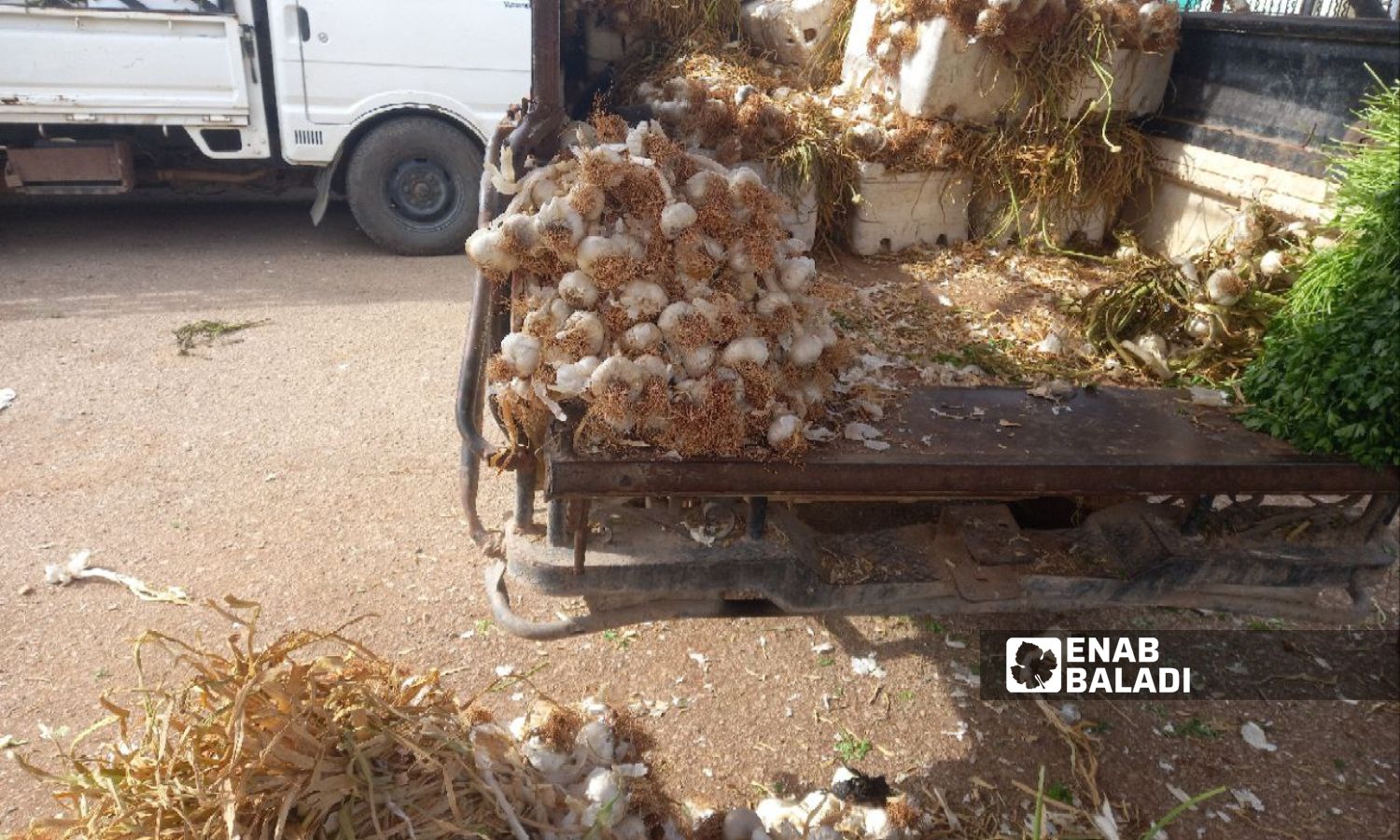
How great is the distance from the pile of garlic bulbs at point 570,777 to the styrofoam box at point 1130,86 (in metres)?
2.69

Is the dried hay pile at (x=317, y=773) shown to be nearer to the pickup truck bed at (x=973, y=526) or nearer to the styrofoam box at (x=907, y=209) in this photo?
the pickup truck bed at (x=973, y=526)

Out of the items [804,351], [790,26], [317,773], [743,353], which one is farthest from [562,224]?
[790,26]

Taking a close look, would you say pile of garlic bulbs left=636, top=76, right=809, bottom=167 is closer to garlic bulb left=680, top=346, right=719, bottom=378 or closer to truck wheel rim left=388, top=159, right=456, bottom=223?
garlic bulb left=680, top=346, right=719, bottom=378

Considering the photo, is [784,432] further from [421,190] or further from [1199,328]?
[421,190]

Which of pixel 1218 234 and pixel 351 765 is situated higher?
pixel 1218 234

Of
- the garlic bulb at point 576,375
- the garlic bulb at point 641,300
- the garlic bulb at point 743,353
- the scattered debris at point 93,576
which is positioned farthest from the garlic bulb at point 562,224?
the scattered debris at point 93,576

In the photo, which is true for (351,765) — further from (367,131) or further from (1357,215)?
(367,131)

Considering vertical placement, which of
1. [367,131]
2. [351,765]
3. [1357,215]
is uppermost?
[1357,215]

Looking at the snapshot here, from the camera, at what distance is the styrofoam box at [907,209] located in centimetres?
350

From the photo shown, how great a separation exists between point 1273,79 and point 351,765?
3.23 m

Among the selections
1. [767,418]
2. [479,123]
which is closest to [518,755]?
[767,418]

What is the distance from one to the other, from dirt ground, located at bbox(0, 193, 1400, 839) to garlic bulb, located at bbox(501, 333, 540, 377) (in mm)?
873

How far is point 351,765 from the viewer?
192 centimetres

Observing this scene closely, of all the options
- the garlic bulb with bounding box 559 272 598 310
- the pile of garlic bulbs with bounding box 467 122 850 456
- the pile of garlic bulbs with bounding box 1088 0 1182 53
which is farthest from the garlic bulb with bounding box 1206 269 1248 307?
the garlic bulb with bounding box 559 272 598 310
